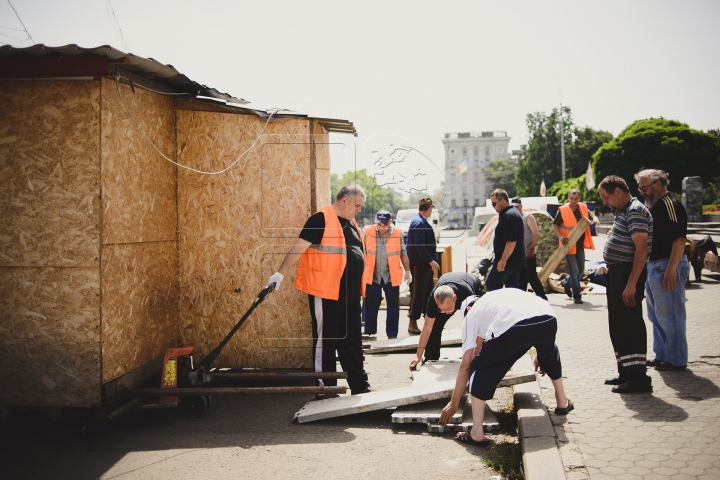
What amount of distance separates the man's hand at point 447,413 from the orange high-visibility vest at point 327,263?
1.72 meters

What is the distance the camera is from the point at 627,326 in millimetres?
5441

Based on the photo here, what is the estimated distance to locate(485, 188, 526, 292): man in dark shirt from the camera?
286 inches

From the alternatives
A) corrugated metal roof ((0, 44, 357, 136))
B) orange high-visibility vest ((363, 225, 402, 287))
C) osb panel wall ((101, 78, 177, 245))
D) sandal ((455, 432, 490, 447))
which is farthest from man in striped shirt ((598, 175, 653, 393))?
osb panel wall ((101, 78, 177, 245))

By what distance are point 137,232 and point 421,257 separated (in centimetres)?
448

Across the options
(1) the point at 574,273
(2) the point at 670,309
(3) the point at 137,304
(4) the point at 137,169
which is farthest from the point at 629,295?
(1) the point at 574,273

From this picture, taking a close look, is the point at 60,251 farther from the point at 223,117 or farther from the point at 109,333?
the point at 223,117

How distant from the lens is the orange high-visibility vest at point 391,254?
28.9 feet

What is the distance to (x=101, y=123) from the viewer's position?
4.92 m

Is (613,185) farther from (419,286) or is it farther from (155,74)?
(155,74)

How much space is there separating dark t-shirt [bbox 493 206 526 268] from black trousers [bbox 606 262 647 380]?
5.74ft

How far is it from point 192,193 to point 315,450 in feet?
10.5

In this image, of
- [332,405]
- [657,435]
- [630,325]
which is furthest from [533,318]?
[332,405]

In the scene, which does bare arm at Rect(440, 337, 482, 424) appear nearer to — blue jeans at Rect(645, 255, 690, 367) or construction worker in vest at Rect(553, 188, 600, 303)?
blue jeans at Rect(645, 255, 690, 367)

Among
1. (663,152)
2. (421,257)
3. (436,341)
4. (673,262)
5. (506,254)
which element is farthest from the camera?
(663,152)
